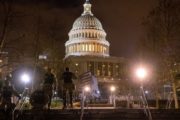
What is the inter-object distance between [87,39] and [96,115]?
147m

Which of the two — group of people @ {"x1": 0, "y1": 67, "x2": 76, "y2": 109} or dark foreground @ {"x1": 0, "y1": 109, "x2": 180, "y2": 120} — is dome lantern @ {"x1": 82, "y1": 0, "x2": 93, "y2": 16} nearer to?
group of people @ {"x1": 0, "y1": 67, "x2": 76, "y2": 109}

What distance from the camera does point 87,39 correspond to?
545 ft

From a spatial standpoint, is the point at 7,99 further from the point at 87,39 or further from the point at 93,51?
the point at 93,51

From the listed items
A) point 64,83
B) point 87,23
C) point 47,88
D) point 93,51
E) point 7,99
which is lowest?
point 7,99

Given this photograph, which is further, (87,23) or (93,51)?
(87,23)

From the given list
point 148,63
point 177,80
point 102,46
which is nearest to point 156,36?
point 177,80

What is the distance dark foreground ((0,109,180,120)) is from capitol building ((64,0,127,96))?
424 feet

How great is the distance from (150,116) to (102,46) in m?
153

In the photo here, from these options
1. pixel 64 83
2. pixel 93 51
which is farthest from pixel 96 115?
pixel 93 51

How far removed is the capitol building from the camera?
15612cm

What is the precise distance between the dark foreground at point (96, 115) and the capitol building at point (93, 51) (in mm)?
129194

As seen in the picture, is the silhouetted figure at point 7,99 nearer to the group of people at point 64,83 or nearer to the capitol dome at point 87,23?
the group of people at point 64,83

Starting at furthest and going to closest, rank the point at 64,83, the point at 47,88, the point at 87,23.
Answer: the point at 87,23, the point at 64,83, the point at 47,88

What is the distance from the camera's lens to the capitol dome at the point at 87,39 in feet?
546
